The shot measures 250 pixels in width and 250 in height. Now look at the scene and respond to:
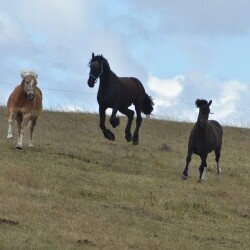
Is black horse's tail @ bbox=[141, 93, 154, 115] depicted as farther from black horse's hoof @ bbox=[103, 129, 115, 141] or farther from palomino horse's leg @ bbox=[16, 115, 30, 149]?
palomino horse's leg @ bbox=[16, 115, 30, 149]

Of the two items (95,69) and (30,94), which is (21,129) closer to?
(30,94)

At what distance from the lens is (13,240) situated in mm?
9375

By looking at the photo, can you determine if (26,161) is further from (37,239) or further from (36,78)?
(37,239)

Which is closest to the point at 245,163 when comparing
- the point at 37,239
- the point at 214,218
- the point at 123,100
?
Answer: the point at 123,100

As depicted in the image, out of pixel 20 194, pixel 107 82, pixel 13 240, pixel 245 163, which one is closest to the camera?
pixel 13 240

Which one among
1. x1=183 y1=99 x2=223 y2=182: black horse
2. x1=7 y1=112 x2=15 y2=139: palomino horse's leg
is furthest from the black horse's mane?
x1=7 y1=112 x2=15 y2=139: palomino horse's leg

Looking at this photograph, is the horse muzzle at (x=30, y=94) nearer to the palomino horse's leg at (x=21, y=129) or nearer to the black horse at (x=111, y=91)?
the palomino horse's leg at (x=21, y=129)

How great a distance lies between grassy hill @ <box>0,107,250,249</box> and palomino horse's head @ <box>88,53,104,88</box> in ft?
6.90

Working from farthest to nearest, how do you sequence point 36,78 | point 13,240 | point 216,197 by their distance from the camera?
point 36,78
point 216,197
point 13,240

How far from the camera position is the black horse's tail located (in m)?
23.2

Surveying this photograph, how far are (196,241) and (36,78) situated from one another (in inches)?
335

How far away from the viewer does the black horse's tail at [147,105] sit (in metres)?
23.2

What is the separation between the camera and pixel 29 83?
1775cm

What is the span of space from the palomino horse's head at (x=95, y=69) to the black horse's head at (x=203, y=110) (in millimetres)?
3153
